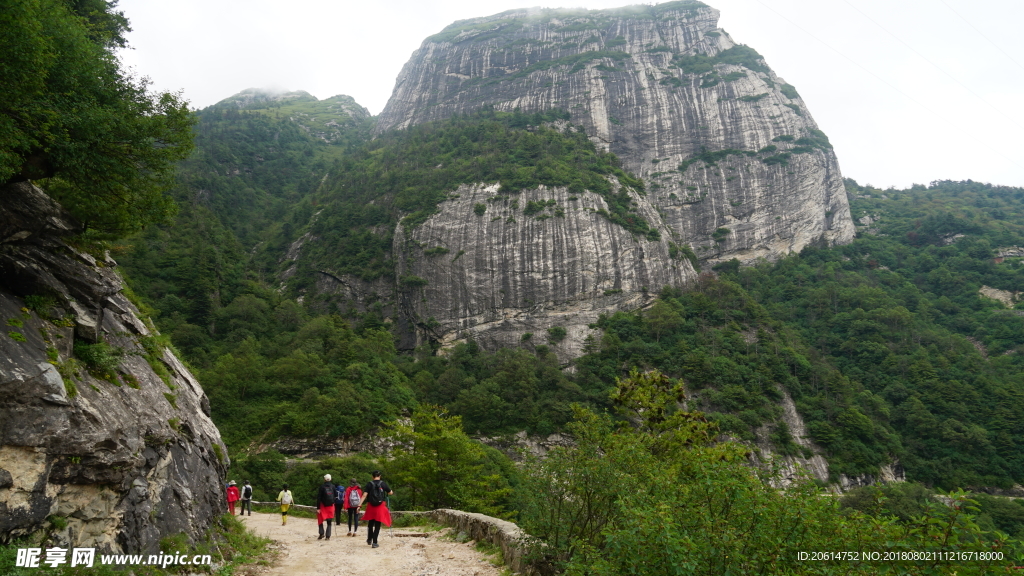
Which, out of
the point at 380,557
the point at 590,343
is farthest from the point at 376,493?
the point at 590,343

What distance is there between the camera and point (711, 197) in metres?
94.3

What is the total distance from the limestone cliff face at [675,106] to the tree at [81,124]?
287 feet

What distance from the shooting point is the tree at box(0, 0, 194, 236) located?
6836mm

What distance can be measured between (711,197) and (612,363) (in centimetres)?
4786

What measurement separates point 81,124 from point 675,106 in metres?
110

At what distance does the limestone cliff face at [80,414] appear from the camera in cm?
586

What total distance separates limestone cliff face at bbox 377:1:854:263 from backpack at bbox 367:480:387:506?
8576 centimetres

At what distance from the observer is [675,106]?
104 m

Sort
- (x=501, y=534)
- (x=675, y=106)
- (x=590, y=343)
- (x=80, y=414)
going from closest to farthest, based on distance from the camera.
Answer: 1. (x=80, y=414)
2. (x=501, y=534)
3. (x=590, y=343)
4. (x=675, y=106)

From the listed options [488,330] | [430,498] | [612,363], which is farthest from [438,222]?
[430,498]

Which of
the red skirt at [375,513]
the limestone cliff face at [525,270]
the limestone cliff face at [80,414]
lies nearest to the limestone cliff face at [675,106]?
the limestone cliff face at [525,270]

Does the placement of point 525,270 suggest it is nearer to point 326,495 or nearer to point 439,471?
point 439,471

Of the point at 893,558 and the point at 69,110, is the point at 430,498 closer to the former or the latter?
the point at 69,110

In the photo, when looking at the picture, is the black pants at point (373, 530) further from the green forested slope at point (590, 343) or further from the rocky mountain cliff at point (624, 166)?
the rocky mountain cliff at point (624, 166)
